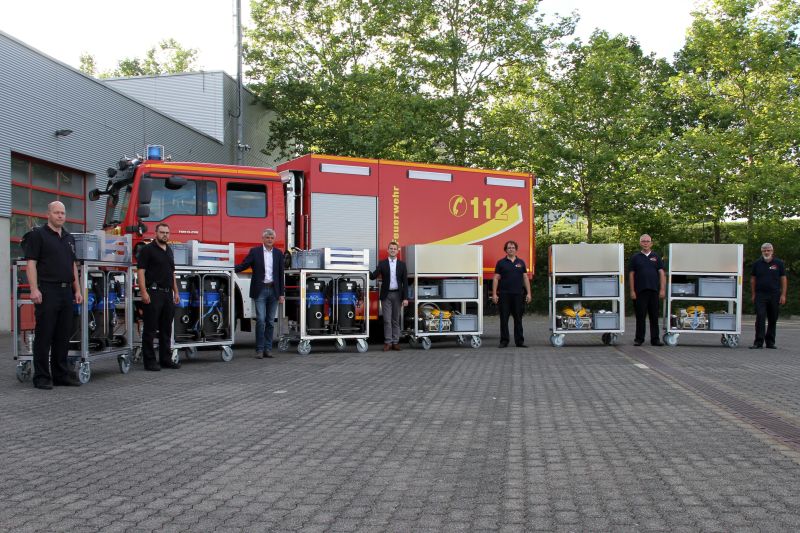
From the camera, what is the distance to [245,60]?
35.1m

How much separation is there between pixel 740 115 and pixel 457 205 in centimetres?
1940

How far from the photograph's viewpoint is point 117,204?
14680mm

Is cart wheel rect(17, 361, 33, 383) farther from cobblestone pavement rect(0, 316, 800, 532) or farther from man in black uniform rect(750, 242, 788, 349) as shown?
man in black uniform rect(750, 242, 788, 349)

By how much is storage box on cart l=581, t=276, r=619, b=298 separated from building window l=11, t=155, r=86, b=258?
1311 centimetres

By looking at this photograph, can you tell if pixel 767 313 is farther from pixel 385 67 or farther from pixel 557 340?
pixel 385 67

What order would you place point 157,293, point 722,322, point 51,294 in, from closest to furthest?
point 51,294, point 157,293, point 722,322

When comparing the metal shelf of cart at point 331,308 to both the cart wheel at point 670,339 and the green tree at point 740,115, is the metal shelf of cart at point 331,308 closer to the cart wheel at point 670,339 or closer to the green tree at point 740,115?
the cart wheel at point 670,339

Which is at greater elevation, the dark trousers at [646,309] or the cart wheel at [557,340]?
the dark trousers at [646,309]

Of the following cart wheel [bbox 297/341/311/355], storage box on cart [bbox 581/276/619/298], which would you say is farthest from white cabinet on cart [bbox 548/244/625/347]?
cart wheel [bbox 297/341/311/355]

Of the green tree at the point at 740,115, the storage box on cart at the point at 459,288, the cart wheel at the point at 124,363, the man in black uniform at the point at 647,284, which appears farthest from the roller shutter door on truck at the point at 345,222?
the green tree at the point at 740,115

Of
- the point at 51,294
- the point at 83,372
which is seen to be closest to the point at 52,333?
the point at 51,294

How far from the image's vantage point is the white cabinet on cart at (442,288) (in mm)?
15906

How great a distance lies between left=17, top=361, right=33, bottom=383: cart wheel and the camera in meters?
9.91

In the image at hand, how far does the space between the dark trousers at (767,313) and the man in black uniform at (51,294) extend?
1164 cm
